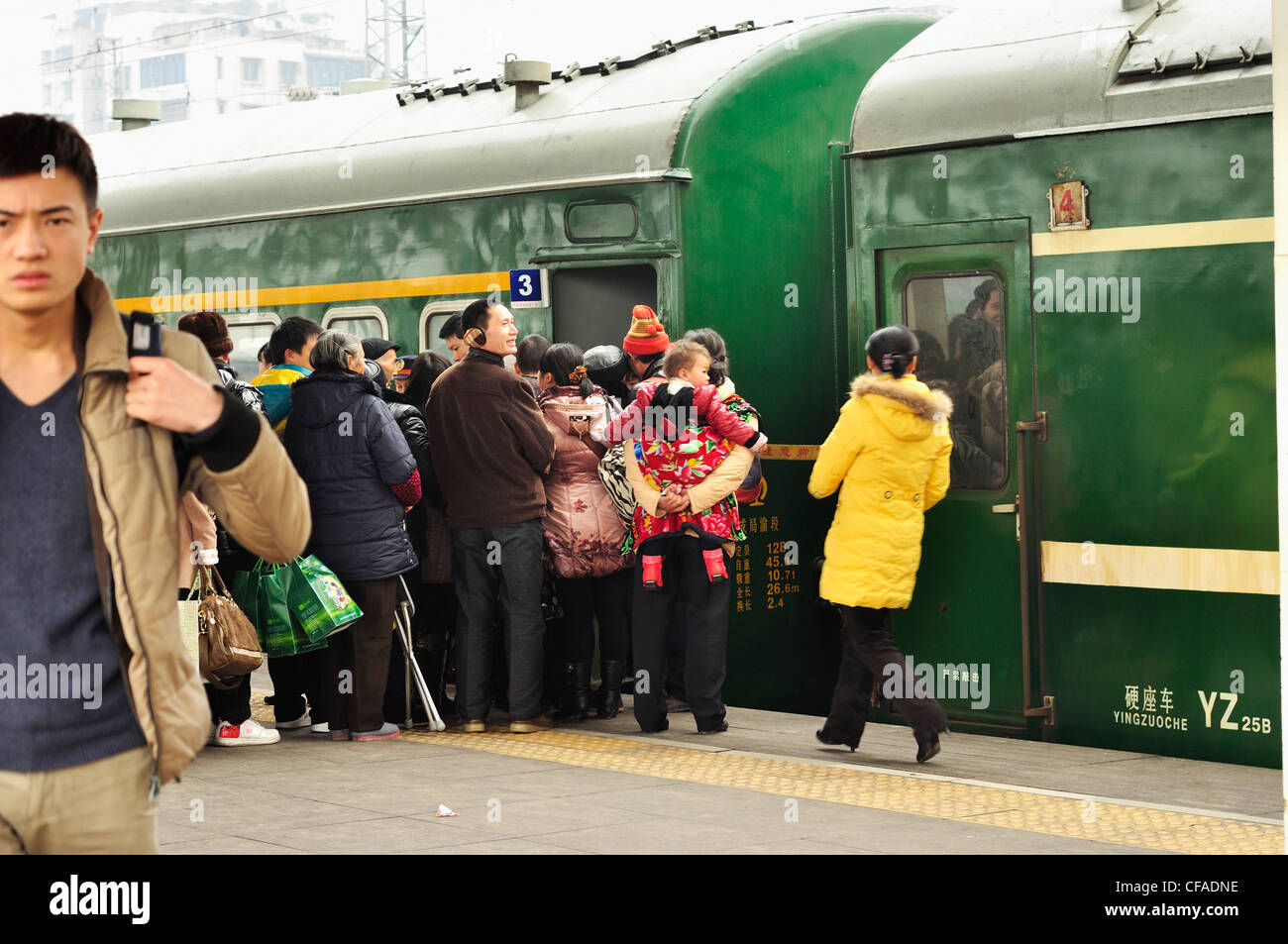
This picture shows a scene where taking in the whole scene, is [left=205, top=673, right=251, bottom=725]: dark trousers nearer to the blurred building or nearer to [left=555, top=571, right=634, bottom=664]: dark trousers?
[left=555, top=571, right=634, bottom=664]: dark trousers

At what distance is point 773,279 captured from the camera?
28.7ft

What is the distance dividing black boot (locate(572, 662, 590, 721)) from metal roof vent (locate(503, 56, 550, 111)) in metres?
3.03

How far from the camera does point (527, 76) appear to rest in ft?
30.9

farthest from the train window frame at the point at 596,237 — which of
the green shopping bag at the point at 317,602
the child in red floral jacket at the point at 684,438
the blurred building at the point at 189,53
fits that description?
the blurred building at the point at 189,53

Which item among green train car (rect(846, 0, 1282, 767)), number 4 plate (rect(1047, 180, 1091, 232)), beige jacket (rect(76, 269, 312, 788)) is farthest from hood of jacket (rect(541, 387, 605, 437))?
beige jacket (rect(76, 269, 312, 788))

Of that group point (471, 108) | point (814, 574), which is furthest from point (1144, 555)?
point (471, 108)

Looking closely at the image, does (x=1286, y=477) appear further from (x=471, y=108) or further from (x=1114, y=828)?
(x=471, y=108)

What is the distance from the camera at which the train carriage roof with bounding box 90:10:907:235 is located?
8703mm

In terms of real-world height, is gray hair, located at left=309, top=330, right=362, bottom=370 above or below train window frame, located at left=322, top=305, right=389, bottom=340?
below

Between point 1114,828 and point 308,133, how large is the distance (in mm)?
6778

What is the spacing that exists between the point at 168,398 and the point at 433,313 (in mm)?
6921

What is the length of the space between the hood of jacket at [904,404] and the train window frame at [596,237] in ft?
5.86

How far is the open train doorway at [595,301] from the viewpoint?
8.87 meters

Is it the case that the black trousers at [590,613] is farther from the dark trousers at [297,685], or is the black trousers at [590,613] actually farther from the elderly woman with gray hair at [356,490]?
the dark trousers at [297,685]
